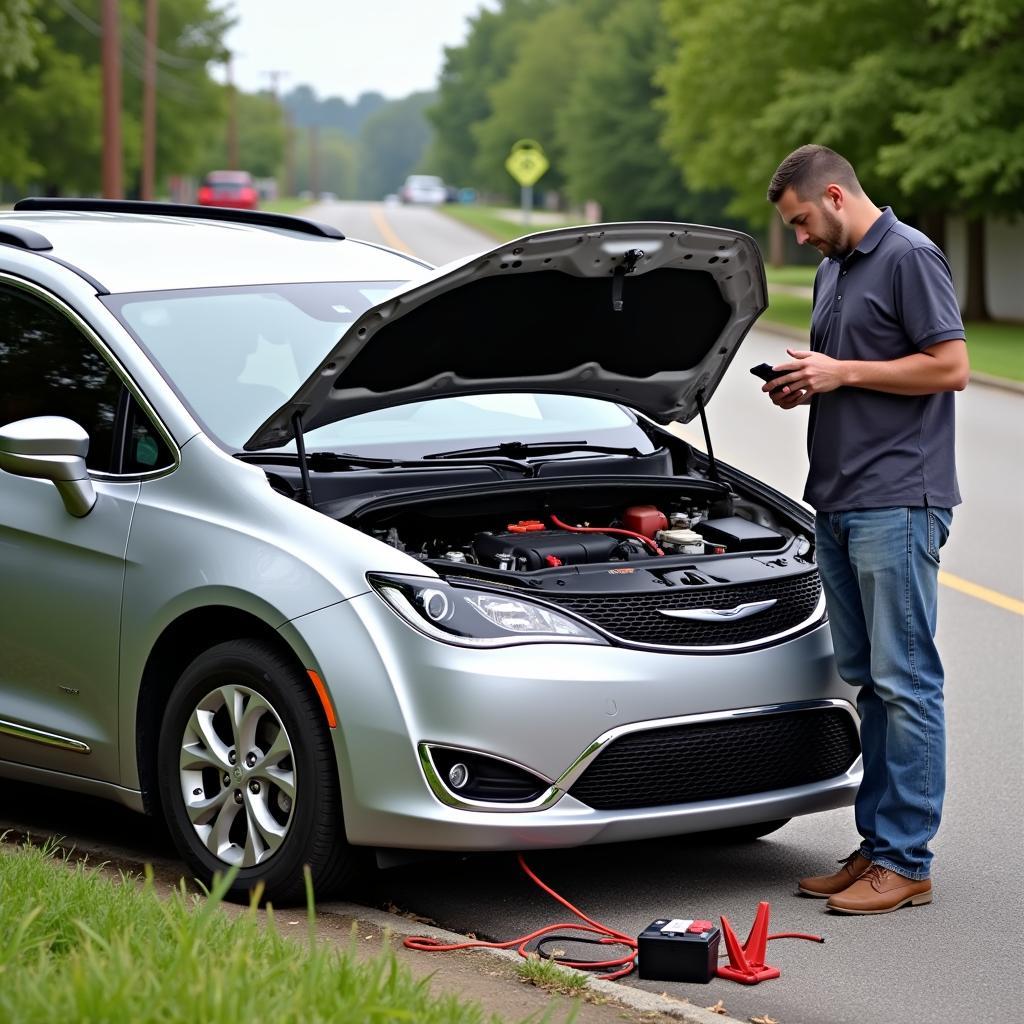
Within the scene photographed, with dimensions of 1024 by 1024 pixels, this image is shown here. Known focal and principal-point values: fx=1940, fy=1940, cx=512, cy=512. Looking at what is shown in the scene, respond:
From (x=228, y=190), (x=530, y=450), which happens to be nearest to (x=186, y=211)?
(x=530, y=450)

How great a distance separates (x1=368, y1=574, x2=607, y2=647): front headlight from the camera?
15.9ft

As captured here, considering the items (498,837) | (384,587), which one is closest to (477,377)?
(384,587)

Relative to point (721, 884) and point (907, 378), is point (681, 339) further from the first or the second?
point (721, 884)

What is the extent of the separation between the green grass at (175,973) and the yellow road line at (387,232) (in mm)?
41631

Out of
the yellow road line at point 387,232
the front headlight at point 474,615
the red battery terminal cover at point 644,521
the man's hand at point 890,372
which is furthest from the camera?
the yellow road line at point 387,232

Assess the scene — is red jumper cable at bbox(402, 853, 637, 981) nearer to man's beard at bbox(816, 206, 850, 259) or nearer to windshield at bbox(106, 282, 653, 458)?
windshield at bbox(106, 282, 653, 458)

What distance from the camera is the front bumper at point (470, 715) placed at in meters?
4.80

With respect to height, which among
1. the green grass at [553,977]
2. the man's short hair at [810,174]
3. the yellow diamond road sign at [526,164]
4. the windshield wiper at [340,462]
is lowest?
the green grass at [553,977]

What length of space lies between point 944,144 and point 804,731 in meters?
29.0

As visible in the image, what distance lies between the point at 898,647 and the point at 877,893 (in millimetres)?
676

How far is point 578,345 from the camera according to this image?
6078 millimetres

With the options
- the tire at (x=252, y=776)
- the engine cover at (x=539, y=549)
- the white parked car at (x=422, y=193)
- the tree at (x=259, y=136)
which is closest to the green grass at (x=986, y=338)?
the engine cover at (x=539, y=549)

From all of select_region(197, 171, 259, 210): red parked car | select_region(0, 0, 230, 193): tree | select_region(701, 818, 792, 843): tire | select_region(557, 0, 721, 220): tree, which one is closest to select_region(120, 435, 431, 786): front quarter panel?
select_region(701, 818, 792, 843): tire

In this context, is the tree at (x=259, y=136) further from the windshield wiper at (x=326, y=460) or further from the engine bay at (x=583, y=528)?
the windshield wiper at (x=326, y=460)
